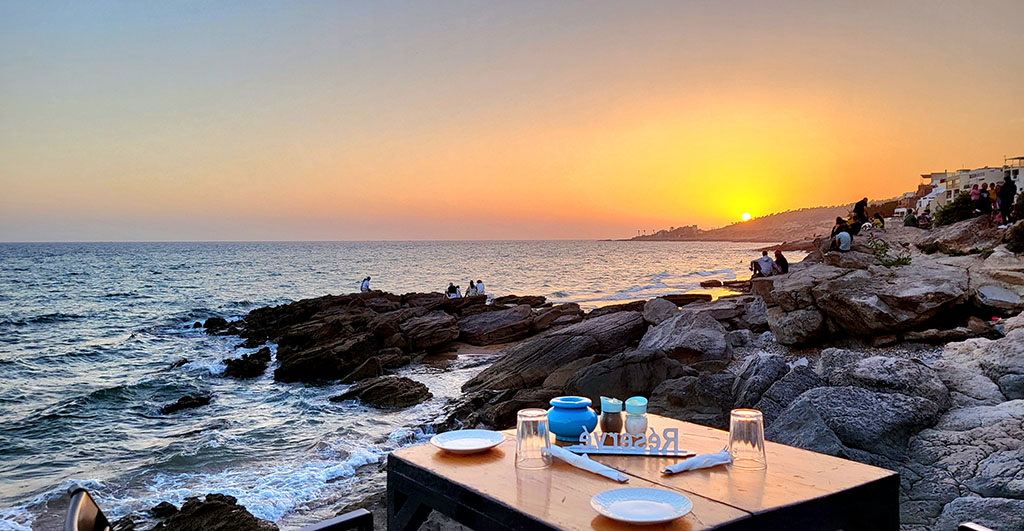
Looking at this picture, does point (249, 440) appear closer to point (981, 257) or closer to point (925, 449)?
point (925, 449)

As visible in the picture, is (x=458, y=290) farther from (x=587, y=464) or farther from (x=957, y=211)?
(x=587, y=464)

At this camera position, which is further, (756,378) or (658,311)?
(658,311)

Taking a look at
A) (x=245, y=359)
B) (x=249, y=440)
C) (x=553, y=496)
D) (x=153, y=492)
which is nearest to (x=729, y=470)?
(x=553, y=496)

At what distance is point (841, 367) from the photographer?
6879 millimetres

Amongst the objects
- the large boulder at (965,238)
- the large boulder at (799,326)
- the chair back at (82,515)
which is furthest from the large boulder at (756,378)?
the large boulder at (965,238)

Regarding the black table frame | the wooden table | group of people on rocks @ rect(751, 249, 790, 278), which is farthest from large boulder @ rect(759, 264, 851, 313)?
group of people on rocks @ rect(751, 249, 790, 278)

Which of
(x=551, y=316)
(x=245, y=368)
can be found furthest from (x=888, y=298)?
(x=245, y=368)

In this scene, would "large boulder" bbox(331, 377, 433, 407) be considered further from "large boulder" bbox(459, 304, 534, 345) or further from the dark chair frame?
the dark chair frame

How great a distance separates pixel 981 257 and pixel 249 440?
39.6ft

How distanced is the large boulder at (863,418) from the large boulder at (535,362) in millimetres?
6692

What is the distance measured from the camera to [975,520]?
4289 mm

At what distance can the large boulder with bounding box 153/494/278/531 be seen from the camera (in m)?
6.71

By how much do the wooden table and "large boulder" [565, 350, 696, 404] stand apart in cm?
632

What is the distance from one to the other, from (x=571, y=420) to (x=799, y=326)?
24.3ft
